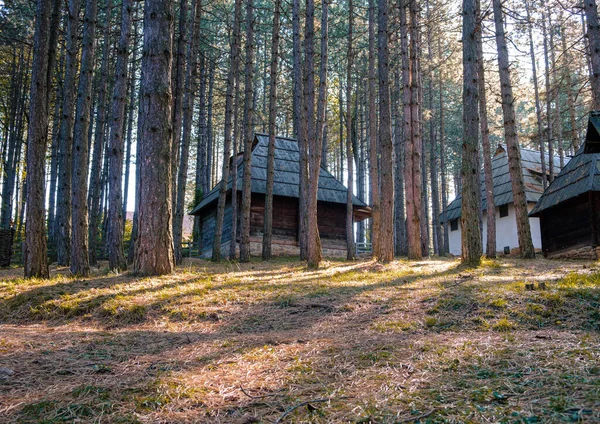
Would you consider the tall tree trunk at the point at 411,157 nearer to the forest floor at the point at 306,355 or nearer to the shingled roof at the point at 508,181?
the forest floor at the point at 306,355

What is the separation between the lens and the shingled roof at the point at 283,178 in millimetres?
24344

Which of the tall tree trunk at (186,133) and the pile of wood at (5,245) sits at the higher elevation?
the tall tree trunk at (186,133)

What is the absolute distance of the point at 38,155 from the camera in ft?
30.5

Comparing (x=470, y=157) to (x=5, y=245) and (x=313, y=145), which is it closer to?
(x=313, y=145)

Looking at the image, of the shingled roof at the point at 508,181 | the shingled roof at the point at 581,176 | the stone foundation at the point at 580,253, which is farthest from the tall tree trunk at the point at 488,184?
the shingled roof at the point at 508,181

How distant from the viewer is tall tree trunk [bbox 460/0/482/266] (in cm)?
1077

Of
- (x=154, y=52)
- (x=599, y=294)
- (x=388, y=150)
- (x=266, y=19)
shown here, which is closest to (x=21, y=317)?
(x=154, y=52)

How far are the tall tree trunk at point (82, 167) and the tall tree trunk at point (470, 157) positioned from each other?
9.17 meters

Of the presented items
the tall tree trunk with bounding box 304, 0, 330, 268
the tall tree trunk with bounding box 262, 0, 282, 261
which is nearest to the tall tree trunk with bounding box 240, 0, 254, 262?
the tall tree trunk with bounding box 262, 0, 282, 261

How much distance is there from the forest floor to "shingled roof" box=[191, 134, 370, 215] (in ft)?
54.2

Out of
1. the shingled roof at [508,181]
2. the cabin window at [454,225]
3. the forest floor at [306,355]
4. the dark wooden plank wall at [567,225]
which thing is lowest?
the forest floor at [306,355]

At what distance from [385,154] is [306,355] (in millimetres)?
10800

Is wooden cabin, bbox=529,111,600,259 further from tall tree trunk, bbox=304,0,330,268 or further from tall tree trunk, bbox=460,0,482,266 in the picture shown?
tall tree trunk, bbox=304,0,330,268

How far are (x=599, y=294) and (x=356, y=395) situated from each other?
4.54m
